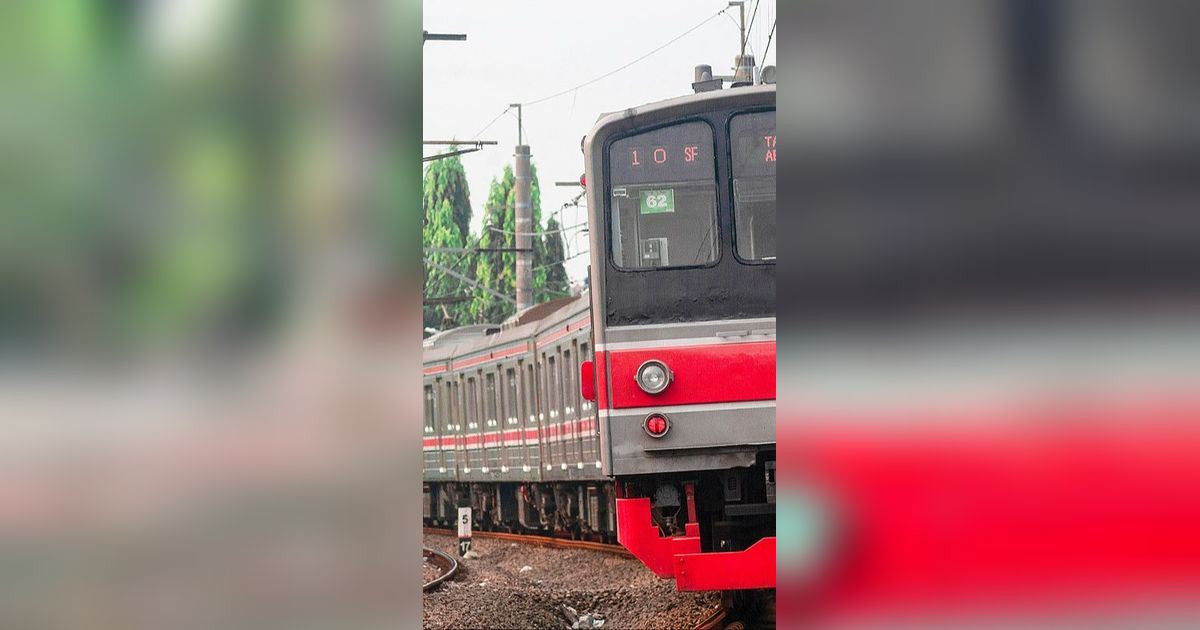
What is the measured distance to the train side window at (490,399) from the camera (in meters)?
16.8

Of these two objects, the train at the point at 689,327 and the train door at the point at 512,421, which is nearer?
the train at the point at 689,327

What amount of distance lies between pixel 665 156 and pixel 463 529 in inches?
361

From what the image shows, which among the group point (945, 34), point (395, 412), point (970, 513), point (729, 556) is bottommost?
point (729, 556)

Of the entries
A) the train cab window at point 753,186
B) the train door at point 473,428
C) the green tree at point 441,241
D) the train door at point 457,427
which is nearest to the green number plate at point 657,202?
the train cab window at point 753,186

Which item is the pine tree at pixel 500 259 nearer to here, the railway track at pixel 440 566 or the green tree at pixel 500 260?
the green tree at pixel 500 260

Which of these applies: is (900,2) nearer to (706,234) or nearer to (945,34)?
(945,34)

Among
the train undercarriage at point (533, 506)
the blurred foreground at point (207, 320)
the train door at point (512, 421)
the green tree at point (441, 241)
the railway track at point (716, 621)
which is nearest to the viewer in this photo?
the blurred foreground at point (207, 320)

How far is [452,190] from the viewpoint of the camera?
4484 centimetres

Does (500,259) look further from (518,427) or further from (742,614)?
(742,614)

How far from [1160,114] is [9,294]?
73.7 inches

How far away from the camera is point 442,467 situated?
19703mm

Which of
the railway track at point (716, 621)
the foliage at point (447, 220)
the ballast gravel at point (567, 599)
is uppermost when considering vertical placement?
the foliage at point (447, 220)

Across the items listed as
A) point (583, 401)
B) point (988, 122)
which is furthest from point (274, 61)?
point (583, 401)

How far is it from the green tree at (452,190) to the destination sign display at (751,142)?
3750 centimetres
